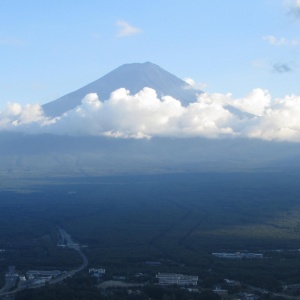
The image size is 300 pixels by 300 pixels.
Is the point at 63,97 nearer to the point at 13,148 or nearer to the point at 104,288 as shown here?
the point at 13,148

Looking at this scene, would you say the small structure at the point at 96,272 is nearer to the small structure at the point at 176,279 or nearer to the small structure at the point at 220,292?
the small structure at the point at 176,279

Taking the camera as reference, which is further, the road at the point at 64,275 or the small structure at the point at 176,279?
the small structure at the point at 176,279

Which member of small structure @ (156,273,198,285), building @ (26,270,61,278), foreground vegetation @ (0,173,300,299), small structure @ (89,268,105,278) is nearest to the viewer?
small structure @ (156,273,198,285)

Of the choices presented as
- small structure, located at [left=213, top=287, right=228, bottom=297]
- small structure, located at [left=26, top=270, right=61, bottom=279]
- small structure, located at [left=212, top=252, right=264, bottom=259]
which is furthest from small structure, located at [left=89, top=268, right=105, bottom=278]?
small structure, located at [left=212, top=252, right=264, bottom=259]

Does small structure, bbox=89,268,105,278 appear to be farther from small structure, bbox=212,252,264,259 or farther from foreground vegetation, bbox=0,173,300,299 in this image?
small structure, bbox=212,252,264,259

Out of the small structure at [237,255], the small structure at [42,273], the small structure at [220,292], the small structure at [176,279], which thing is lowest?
the small structure at [42,273]

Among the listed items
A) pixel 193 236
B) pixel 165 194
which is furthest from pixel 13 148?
pixel 193 236

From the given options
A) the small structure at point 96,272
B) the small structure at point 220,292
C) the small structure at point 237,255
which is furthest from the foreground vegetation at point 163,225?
the small structure at point 220,292

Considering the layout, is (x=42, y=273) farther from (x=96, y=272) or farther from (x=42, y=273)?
(x=96, y=272)

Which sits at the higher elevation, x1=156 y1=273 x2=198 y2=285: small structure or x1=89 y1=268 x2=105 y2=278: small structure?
x1=156 y1=273 x2=198 y2=285: small structure

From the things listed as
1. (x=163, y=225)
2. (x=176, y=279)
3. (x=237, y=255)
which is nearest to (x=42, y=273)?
(x=176, y=279)
